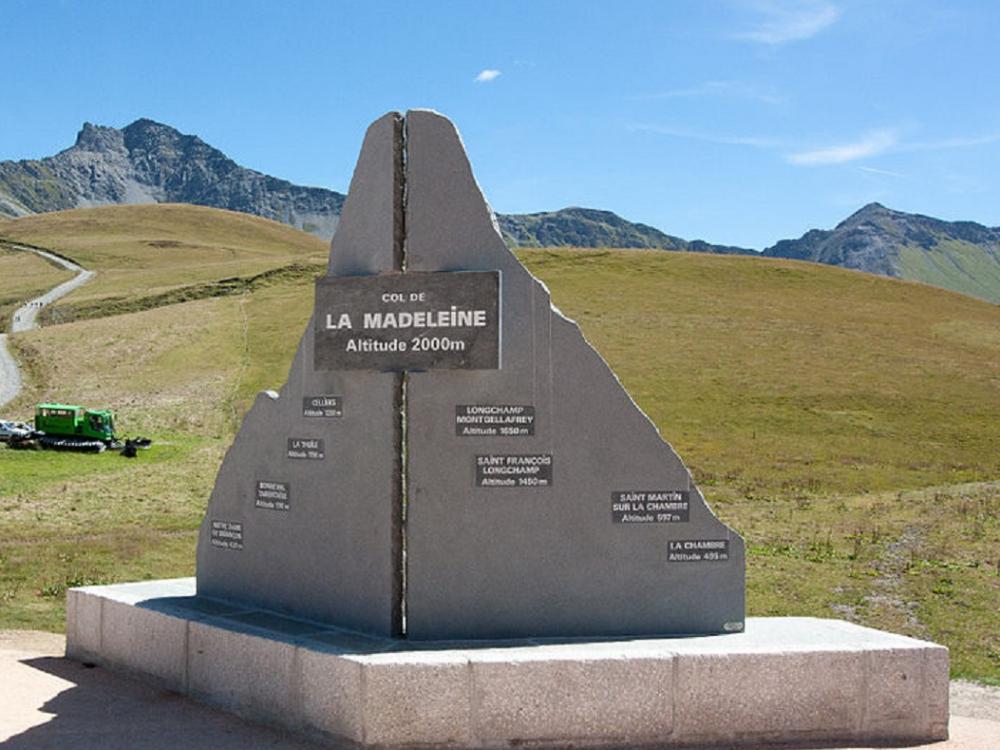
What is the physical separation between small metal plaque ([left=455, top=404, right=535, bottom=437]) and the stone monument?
0.06 ft

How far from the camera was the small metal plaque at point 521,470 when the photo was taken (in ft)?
35.3

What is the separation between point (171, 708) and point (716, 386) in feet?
159

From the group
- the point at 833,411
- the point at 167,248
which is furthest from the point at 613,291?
the point at 167,248

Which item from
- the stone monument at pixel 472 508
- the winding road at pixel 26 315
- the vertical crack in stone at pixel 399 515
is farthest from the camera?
the winding road at pixel 26 315

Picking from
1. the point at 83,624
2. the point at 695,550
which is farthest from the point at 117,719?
the point at 695,550

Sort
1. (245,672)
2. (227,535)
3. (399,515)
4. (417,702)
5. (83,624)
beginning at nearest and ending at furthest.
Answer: (417,702) < (245,672) < (399,515) < (227,535) < (83,624)

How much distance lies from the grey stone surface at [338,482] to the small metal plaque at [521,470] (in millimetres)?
1025

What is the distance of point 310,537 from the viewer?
455 inches

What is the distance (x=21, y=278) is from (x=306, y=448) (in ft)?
399

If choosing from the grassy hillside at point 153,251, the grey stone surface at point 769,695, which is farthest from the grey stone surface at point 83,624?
the grassy hillside at point 153,251

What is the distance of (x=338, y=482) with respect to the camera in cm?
1122

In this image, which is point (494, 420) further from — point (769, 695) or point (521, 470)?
point (769, 695)

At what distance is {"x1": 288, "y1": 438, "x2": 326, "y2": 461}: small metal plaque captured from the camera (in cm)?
1142

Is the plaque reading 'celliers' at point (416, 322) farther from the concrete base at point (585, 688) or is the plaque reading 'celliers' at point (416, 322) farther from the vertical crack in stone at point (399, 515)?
the concrete base at point (585, 688)
